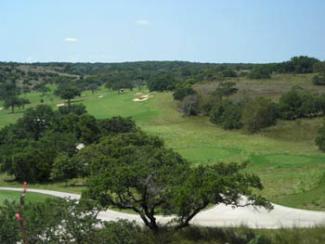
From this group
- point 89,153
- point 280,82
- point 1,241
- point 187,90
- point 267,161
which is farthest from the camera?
point 280,82

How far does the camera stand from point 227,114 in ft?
263

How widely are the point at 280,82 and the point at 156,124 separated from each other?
101 feet

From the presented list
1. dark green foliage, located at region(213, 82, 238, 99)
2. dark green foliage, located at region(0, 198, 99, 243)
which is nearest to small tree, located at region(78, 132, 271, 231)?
dark green foliage, located at region(0, 198, 99, 243)

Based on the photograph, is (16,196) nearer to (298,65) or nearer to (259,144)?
(259,144)

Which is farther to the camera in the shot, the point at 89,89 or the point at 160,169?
the point at 89,89

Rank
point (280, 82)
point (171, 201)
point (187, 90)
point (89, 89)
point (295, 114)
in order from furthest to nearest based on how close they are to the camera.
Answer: point (89, 89), point (280, 82), point (187, 90), point (295, 114), point (171, 201)

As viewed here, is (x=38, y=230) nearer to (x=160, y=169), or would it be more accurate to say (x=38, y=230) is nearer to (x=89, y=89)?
(x=160, y=169)

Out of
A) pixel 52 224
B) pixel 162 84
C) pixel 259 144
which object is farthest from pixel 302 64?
pixel 52 224

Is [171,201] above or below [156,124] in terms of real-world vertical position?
above

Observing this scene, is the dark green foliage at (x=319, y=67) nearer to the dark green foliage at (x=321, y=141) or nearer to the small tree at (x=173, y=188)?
the dark green foliage at (x=321, y=141)

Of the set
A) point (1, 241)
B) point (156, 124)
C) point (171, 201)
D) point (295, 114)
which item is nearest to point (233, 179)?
point (171, 201)

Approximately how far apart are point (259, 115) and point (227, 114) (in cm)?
685

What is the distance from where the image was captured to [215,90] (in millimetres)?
96625

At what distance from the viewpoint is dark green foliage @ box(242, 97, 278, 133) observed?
74.4 metres
